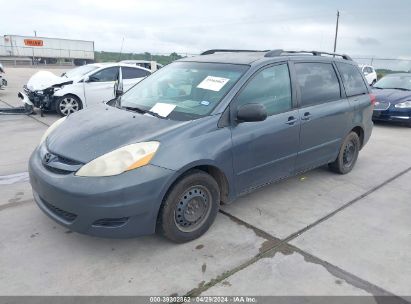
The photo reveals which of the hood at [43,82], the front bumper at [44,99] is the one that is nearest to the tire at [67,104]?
the front bumper at [44,99]

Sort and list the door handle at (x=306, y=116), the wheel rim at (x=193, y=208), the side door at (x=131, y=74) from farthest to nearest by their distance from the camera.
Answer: the side door at (x=131, y=74) < the door handle at (x=306, y=116) < the wheel rim at (x=193, y=208)

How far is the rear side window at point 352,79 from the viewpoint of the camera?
5112 millimetres

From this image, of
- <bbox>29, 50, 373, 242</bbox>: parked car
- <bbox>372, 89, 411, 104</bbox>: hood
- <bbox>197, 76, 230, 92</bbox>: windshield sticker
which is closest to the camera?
<bbox>29, 50, 373, 242</bbox>: parked car

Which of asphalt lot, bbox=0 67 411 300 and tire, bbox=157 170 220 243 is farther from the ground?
tire, bbox=157 170 220 243

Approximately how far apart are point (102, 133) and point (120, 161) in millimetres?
531

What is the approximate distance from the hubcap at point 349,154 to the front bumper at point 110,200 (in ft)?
11.0

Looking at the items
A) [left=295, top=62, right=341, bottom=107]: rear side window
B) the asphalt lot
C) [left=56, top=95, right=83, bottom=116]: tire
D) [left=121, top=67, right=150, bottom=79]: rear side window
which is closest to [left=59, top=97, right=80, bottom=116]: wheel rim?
[left=56, top=95, right=83, bottom=116]: tire

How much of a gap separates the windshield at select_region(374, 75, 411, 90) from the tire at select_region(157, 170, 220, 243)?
9114 mm

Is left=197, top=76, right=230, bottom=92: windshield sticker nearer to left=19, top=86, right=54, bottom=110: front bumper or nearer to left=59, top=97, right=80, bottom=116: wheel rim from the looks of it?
left=59, top=97, right=80, bottom=116: wheel rim

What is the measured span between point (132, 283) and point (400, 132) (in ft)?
27.0

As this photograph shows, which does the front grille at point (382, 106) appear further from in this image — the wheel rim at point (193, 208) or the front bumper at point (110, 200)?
the front bumper at point (110, 200)

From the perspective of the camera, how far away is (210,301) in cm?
261

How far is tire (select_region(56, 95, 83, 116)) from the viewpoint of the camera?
910 centimetres

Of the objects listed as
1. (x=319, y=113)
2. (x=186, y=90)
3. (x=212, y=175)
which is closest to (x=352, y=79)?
(x=319, y=113)
